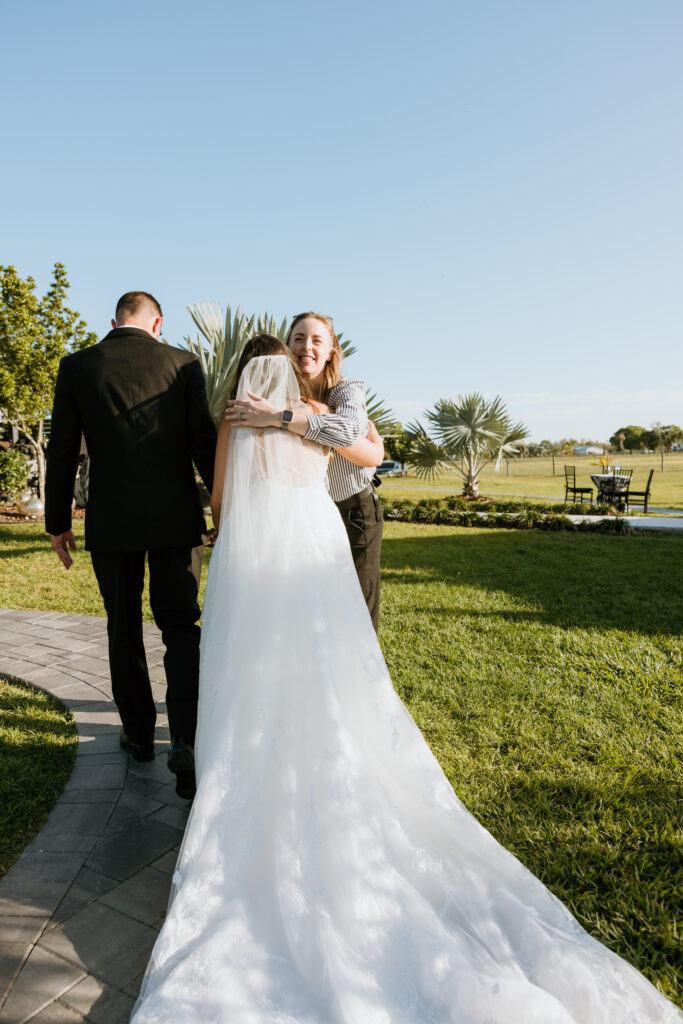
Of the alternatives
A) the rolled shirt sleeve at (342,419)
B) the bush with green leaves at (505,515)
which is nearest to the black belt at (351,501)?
the rolled shirt sleeve at (342,419)

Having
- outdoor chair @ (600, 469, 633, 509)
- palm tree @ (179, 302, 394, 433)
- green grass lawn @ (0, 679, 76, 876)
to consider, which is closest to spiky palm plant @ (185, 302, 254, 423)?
palm tree @ (179, 302, 394, 433)

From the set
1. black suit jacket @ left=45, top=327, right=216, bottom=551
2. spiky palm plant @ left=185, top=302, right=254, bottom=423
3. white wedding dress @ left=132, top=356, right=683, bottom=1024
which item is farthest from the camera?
spiky palm plant @ left=185, top=302, right=254, bottom=423

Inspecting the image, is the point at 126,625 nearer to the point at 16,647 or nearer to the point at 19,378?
the point at 16,647

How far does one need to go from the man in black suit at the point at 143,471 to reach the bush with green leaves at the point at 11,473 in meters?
12.4

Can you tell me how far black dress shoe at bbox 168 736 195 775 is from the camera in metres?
2.84

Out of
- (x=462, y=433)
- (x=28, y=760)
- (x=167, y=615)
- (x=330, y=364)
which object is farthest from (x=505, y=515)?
(x=28, y=760)

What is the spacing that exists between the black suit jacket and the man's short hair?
83 mm

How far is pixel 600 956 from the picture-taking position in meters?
1.75

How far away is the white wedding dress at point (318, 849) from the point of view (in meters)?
1.62

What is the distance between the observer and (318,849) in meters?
1.92

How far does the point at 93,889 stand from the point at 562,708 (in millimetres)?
2825

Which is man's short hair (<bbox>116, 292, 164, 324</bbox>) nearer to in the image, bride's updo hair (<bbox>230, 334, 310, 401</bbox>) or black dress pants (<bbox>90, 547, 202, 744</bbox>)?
bride's updo hair (<bbox>230, 334, 310, 401</bbox>)

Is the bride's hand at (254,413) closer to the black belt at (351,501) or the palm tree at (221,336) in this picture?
the black belt at (351,501)

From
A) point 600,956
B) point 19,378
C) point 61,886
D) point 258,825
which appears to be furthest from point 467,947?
point 19,378
